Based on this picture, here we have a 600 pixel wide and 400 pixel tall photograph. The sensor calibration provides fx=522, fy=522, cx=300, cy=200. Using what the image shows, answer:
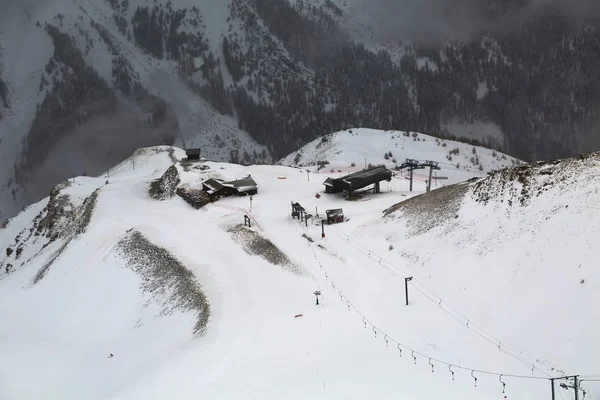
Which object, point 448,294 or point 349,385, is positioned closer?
point 349,385

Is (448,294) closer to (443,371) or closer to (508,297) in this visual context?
(508,297)

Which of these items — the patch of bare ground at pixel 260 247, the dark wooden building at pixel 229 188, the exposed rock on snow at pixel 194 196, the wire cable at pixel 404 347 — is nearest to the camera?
the wire cable at pixel 404 347

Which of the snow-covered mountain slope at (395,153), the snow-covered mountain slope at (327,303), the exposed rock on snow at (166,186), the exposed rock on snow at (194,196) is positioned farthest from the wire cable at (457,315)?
the snow-covered mountain slope at (395,153)

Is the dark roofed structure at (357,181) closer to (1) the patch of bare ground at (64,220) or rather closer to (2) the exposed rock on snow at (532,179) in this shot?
(2) the exposed rock on snow at (532,179)

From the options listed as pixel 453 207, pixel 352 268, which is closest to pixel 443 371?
pixel 352 268

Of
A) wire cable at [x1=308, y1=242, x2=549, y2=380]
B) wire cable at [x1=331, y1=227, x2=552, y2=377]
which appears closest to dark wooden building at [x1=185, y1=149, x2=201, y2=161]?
wire cable at [x1=331, y1=227, x2=552, y2=377]

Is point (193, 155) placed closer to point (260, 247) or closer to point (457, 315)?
point (260, 247)
